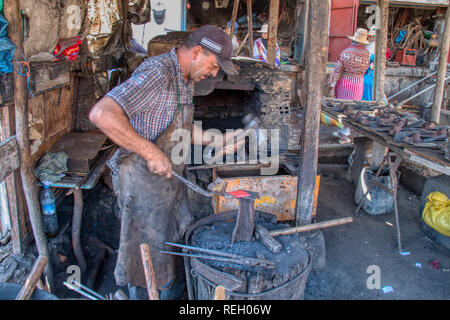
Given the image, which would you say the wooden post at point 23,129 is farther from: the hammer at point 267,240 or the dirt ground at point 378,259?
the dirt ground at point 378,259

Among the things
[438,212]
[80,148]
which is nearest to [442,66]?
[438,212]

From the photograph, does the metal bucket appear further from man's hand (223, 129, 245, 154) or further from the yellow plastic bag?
the yellow plastic bag

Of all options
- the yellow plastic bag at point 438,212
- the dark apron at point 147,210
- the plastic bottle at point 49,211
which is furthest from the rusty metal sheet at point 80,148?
the yellow plastic bag at point 438,212

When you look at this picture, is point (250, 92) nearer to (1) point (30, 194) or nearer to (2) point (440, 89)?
(2) point (440, 89)

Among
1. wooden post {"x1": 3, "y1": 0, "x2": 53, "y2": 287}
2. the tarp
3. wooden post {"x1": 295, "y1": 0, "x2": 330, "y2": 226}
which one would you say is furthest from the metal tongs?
the tarp

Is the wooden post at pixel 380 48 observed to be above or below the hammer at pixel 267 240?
above

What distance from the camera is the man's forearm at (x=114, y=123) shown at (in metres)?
1.99

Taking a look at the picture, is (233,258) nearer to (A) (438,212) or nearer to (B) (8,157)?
(B) (8,157)

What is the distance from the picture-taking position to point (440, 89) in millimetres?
5785

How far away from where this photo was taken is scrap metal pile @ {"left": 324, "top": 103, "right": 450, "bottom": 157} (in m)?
3.64

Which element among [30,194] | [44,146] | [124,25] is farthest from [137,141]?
[124,25]

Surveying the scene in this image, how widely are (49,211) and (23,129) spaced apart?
40.7 inches

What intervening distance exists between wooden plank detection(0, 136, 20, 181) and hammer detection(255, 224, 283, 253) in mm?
2060

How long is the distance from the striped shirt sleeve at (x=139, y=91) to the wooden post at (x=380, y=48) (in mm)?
4975
